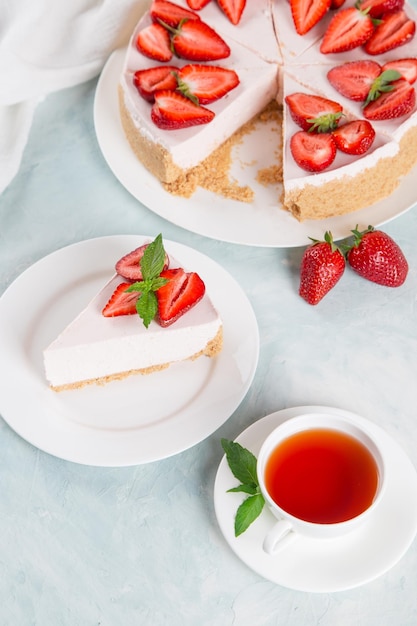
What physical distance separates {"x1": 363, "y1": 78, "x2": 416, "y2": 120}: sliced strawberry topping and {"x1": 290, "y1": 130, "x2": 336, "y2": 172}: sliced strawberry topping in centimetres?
16

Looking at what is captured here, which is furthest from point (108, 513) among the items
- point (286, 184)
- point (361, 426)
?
point (286, 184)

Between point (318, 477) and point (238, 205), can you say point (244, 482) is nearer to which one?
point (318, 477)

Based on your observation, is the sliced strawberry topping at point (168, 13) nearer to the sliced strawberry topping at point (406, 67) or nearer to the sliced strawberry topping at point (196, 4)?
the sliced strawberry topping at point (196, 4)

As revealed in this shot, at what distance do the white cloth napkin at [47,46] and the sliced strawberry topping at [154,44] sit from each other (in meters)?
0.23

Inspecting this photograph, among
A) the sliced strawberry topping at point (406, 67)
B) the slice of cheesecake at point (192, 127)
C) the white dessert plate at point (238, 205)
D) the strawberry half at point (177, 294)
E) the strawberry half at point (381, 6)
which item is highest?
the strawberry half at point (381, 6)

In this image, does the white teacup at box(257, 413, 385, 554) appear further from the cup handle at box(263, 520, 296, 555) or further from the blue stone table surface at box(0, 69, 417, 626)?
the blue stone table surface at box(0, 69, 417, 626)

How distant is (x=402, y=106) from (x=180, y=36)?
0.69 metres

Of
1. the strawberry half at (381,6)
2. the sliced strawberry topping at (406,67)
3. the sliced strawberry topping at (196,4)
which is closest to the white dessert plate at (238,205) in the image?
the sliced strawberry topping at (406,67)

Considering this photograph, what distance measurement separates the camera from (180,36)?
2512mm

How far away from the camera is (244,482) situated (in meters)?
1.83

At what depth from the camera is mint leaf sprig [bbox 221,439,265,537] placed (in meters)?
1.78

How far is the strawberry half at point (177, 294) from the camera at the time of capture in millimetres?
2012

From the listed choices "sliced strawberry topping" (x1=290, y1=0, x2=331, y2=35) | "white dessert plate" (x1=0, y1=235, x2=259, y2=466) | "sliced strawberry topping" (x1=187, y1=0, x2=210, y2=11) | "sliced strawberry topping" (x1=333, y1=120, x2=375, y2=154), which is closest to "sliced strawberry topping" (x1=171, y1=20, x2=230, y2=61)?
"sliced strawberry topping" (x1=187, y1=0, x2=210, y2=11)

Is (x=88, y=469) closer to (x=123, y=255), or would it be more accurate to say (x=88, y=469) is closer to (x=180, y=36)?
(x=123, y=255)
